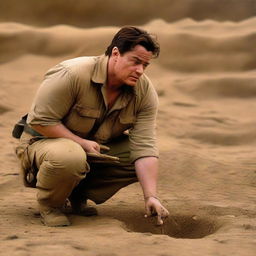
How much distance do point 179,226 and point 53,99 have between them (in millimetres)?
960

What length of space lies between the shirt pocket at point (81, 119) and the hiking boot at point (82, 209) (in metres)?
0.44

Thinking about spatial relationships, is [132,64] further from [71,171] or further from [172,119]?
[172,119]

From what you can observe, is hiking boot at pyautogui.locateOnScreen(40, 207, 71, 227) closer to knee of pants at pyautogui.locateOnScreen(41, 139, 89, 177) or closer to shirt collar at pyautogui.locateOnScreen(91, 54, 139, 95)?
knee of pants at pyautogui.locateOnScreen(41, 139, 89, 177)

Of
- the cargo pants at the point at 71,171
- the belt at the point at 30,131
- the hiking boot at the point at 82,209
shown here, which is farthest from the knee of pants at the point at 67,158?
the hiking boot at the point at 82,209

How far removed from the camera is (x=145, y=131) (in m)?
3.27

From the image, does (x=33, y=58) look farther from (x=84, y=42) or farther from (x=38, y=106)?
(x=38, y=106)

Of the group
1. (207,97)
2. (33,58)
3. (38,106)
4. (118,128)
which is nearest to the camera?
(38,106)

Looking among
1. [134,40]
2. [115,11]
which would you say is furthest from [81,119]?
[115,11]

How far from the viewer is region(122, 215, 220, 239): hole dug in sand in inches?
128

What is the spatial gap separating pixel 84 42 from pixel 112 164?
4275 millimetres

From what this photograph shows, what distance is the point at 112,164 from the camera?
10.8ft

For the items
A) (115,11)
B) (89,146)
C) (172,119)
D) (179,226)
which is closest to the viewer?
(89,146)

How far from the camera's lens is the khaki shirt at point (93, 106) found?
3.04 m

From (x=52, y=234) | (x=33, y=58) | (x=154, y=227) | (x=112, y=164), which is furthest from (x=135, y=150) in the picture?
(x=33, y=58)
